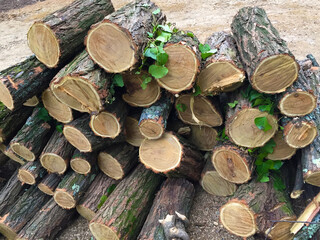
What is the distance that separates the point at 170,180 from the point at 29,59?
78.4 inches

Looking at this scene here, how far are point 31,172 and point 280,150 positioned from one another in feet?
8.97

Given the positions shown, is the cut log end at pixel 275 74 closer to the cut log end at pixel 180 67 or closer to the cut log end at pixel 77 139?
the cut log end at pixel 180 67

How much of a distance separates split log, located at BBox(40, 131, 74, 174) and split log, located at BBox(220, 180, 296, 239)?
5.89ft

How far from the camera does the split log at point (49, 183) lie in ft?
11.4

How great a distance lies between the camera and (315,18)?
652cm

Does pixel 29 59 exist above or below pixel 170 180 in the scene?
above

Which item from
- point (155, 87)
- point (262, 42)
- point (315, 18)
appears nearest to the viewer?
point (262, 42)

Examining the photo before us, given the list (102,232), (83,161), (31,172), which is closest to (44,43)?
(83,161)

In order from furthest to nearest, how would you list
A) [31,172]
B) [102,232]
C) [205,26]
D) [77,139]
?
[205,26] → [31,172] → [77,139] → [102,232]

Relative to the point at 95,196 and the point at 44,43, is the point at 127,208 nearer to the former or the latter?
the point at 95,196

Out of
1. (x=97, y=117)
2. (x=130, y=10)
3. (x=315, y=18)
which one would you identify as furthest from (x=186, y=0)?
(x=97, y=117)

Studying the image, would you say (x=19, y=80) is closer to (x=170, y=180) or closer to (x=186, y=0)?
(x=170, y=180)

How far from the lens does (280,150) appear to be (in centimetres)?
274

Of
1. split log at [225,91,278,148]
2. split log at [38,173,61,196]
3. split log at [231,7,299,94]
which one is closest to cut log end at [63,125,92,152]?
split log at [38,173,61,196]
